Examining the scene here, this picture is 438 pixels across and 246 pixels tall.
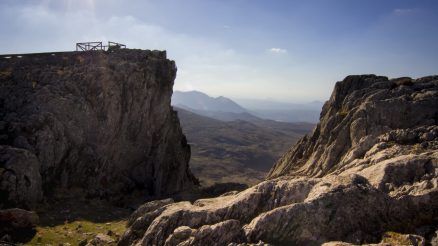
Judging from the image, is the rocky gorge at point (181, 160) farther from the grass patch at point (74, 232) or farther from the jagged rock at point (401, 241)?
the grass patch at point (74, 232)

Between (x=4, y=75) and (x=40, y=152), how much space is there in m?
16.3

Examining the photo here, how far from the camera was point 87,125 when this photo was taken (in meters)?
60.3

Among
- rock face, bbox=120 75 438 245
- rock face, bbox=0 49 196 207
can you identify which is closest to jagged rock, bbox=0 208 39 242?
rock face, bbox=0 49 196 207

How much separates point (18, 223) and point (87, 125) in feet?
71.7

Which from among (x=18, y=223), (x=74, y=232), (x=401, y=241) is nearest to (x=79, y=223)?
(x=74, y=232)

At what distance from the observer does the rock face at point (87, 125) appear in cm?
5122

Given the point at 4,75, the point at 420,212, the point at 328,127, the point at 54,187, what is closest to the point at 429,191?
the point at 420,212

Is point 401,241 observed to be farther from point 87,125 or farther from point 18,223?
point 87,125

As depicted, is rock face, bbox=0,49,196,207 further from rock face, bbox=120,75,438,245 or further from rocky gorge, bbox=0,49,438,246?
rock face, bbox=120,75,438,245

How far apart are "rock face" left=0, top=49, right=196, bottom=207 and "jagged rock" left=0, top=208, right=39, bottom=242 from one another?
Answer: 350 centimetres

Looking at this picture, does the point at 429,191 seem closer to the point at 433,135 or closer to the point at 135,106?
the point at 433,135

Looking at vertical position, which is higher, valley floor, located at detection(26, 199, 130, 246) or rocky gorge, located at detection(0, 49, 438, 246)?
rocky gorge, located at detection(0, 49, 438, 246)

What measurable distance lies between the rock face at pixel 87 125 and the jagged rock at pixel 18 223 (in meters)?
3.50

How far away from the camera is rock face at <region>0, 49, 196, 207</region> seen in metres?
51.2
